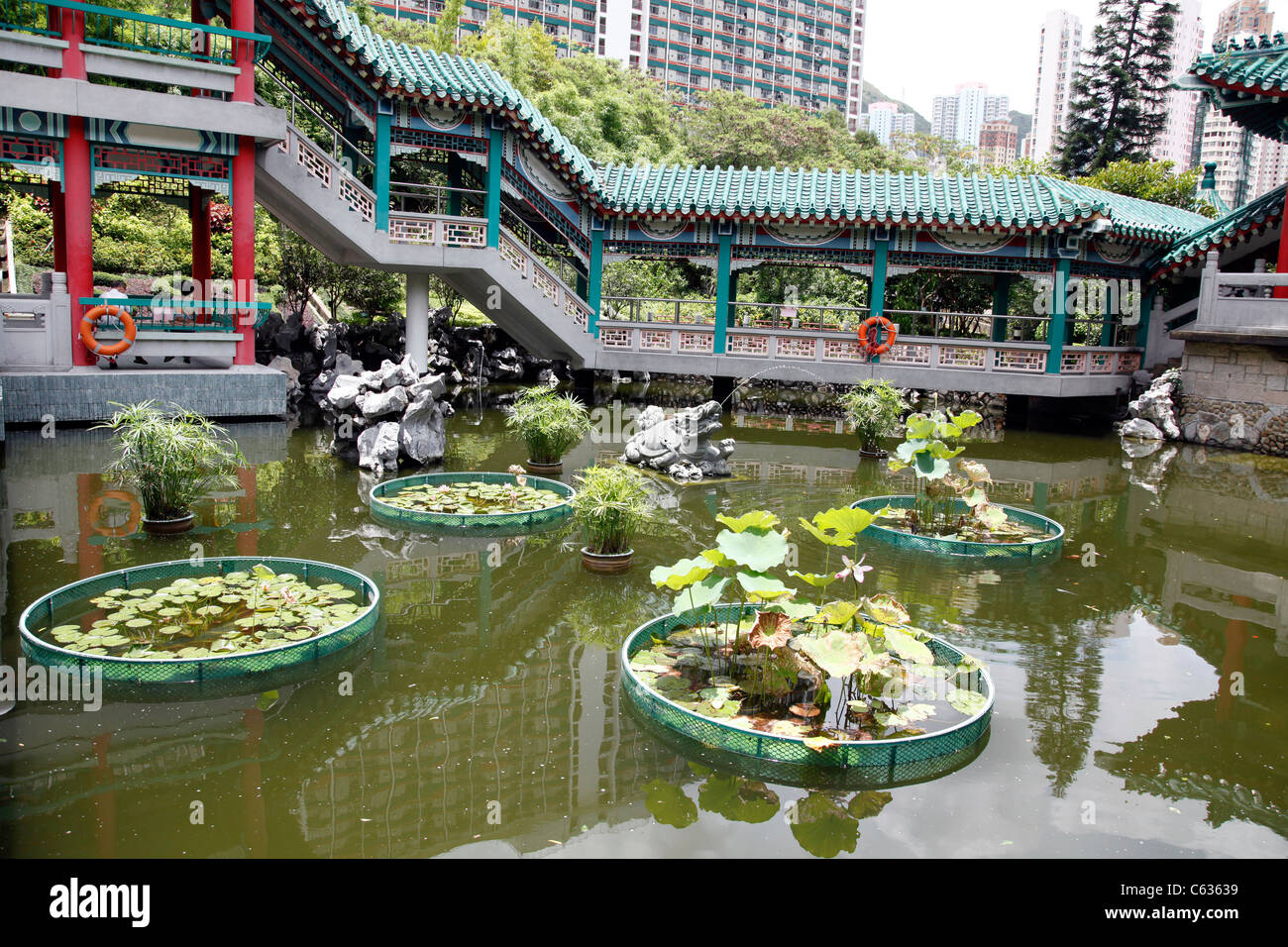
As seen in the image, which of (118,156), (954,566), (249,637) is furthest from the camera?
(118,156)

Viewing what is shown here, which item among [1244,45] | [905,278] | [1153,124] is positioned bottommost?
[905,278]

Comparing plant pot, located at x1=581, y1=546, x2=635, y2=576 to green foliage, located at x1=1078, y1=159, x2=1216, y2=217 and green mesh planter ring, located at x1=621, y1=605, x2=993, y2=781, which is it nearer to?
green mesh planter ring, located at x1=621, y1=605, x2=993, y2=781

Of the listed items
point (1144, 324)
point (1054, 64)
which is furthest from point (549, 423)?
point (1054, 64)

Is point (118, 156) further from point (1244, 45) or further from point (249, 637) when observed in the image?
point (1244, 45)

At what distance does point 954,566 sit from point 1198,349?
10278 mm

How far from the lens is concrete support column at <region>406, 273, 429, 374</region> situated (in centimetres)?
1716

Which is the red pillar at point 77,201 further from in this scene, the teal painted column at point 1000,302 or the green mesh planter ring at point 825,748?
Result: the teal painted column at point 1000,302

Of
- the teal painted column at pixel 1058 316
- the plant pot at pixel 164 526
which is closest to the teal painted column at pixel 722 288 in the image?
the teal painted column at pixel 1058 316

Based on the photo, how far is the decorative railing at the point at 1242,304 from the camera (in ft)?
49.6

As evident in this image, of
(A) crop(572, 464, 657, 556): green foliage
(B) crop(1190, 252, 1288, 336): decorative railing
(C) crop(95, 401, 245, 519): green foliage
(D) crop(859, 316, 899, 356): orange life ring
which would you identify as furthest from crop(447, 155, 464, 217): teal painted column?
(B) crop(1190, 252, 1288, 336): decorative railing

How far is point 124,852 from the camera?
13.8 ft
